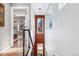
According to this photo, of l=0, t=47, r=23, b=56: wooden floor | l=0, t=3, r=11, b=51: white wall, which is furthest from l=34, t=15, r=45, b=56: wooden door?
l=0, t=3, r=11, b=51: white wall

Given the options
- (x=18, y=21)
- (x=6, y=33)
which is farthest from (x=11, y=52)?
(x=18, y=21)

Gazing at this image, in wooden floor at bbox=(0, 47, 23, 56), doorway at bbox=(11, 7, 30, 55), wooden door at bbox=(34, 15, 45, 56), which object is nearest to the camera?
wooden floor at bbox=(0, 47, 23, 56)

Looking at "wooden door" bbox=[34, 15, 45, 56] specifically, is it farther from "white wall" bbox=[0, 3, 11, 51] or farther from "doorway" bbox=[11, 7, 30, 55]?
"white wall" bbox=[0, 3, 11, 51]

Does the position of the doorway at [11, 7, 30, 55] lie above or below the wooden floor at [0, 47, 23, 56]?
above

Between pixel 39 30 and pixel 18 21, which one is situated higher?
pixel 18 21

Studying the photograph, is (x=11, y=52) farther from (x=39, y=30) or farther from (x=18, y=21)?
(x=39, y=30)

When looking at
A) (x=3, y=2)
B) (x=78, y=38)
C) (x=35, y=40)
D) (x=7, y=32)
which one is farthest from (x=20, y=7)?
(x=78, y=38)

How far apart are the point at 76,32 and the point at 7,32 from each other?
118cm

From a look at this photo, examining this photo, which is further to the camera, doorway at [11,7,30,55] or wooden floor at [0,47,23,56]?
doorway at [11,7,30,55]

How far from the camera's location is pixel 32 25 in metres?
2.23

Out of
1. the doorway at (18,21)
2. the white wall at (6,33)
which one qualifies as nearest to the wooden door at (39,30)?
the doorway at (18,21)

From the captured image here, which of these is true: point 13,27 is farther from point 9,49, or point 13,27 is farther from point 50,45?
point 50,45

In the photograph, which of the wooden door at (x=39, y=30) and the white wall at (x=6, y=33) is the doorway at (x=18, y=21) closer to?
the white wall at (x=6, y=33)

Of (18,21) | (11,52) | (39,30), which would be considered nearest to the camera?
(11,52)
